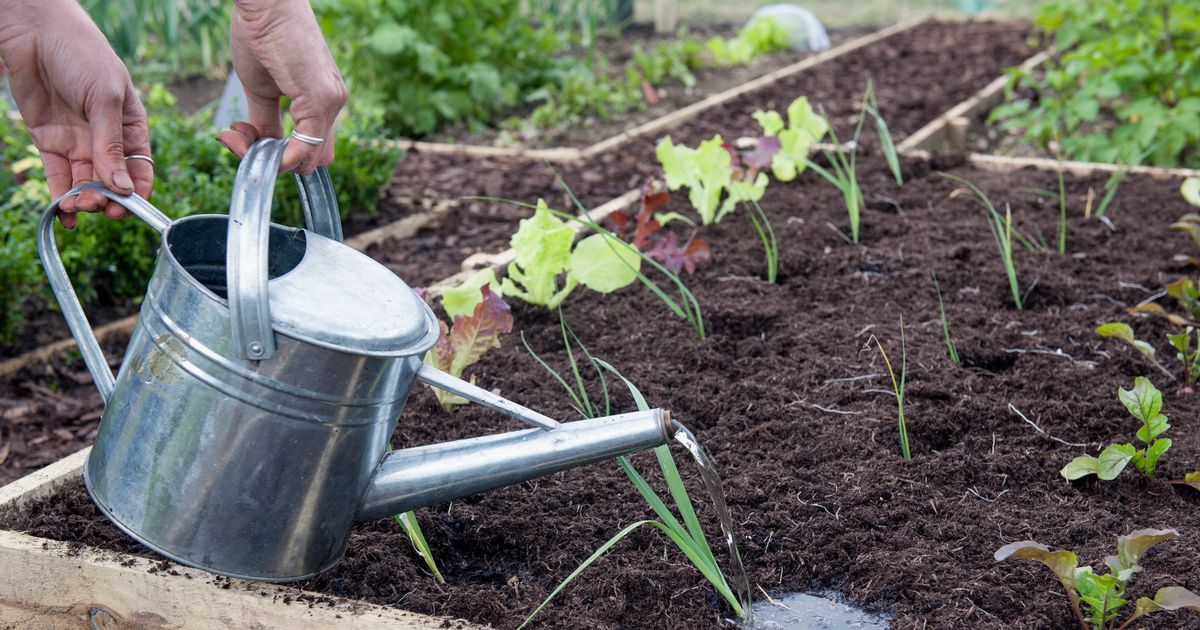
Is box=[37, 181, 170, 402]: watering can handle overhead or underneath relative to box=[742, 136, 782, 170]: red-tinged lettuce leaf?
overhead

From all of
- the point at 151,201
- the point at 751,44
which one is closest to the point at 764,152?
the point at 151,201

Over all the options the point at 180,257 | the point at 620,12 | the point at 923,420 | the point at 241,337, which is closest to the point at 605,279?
the point at 923,420

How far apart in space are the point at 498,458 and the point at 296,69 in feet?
1.99

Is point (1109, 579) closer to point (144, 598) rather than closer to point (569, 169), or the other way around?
point (144, 598)

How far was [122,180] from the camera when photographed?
Result: 5.20ft

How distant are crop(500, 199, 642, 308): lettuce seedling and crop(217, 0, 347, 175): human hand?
921mm

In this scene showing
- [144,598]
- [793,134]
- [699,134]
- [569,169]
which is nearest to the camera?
[144,598]

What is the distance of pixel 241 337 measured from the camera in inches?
A: 50.6

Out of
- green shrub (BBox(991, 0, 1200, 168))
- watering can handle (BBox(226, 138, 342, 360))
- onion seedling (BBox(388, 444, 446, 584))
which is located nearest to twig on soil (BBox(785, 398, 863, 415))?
onion seedling (BBox(388, 444, 446, 584))

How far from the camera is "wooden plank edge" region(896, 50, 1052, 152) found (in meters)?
4.19

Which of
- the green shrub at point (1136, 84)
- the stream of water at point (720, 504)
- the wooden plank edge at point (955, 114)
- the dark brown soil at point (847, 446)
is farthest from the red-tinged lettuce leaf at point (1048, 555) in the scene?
the wooden plank edge at point (955, 114)

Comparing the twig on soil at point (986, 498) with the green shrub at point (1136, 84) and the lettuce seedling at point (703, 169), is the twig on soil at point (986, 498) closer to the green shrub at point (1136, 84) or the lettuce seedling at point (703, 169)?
the lettuce seedling at point (703, 169)

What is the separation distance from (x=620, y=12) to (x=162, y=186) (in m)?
6.29

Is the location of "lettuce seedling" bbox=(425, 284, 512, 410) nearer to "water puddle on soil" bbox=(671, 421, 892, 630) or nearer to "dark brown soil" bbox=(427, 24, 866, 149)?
"water puddle on soil" bbox=(671, 421, 892, 630)
